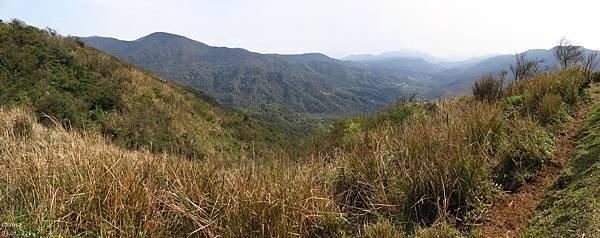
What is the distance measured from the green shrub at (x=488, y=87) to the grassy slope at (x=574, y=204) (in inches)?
204

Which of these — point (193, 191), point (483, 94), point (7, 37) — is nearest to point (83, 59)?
point (7, 37)

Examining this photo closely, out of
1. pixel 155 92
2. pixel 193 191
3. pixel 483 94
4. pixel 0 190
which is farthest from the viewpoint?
pixel 155 92

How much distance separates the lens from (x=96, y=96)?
20812mm

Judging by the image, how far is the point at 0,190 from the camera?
3340 millimetres

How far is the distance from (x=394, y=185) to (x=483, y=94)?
7065 mm

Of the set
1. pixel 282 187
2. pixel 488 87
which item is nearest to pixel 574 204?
pixel 282 187

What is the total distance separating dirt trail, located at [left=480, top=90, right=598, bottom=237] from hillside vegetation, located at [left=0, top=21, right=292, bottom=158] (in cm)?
1284

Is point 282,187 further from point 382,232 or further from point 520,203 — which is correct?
point 520,203

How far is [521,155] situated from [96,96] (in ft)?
68.0

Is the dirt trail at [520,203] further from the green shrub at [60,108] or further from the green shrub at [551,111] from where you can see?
the green shrub at [60,108]

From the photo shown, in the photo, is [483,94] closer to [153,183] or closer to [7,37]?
[153,183]

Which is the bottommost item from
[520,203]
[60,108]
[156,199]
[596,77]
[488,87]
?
[60,108]

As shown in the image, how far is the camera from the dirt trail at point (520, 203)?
3.34 metres

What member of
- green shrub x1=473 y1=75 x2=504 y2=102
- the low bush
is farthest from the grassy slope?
green shrub x1=473 y1=75 x2=504 y2=102
